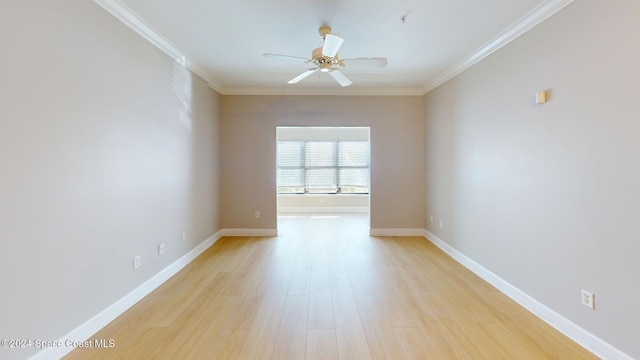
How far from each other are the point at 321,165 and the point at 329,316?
5.94 m

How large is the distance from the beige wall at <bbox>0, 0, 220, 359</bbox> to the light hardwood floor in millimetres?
448

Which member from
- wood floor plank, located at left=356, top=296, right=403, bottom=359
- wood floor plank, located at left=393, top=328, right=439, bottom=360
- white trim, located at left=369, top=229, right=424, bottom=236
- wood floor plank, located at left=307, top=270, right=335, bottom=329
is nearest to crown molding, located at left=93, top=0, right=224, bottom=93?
wood floor plank, located at left=307, top=270, right=335, bottom=329

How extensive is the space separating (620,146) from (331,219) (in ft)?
17.4

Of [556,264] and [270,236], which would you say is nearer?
[556,264]

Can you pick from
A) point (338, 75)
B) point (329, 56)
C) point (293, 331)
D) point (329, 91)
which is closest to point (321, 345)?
point (293, 331)

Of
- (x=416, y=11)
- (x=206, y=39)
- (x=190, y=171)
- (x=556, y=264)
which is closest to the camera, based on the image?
(x=556, y=264)

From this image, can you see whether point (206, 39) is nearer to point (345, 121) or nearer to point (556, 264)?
point (345, 121)

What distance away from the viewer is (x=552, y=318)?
2.16m

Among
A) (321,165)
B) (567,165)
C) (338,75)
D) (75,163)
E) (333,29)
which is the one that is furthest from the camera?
(321,165)

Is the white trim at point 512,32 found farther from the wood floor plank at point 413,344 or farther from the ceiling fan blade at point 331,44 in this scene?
the wood floor plank at point 413,344

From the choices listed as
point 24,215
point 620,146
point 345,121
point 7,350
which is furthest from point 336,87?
point 7,350

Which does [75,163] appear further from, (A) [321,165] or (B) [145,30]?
(A) [321,165]

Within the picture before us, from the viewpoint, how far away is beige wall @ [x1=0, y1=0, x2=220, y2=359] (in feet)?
4.98

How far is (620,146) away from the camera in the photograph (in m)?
1.70
